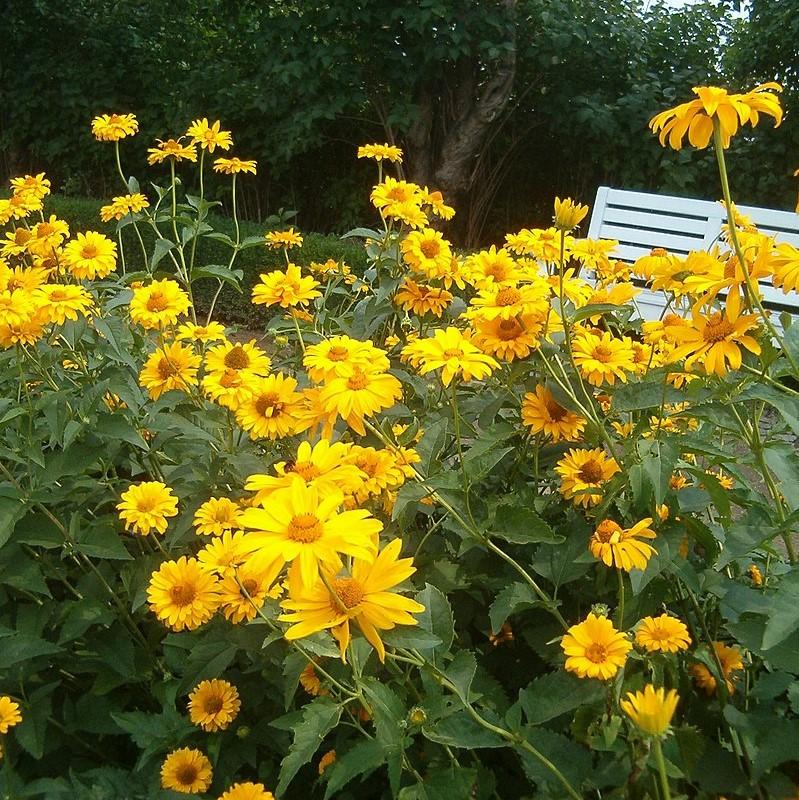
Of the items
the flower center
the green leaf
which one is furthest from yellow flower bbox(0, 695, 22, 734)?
the flower center

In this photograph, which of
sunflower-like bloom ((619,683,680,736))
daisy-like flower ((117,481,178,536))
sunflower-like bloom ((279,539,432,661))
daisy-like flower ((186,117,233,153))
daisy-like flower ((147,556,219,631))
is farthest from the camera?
daisy-like flower ((186,117,233,153))

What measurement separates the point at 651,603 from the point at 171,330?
113cm

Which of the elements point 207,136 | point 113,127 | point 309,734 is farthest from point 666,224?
point 309,734

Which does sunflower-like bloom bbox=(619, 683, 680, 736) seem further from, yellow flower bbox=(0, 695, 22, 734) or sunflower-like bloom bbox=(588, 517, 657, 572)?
yellow flower bbox=(0, 695, 22, 734)

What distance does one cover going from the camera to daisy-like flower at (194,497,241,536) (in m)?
1.32

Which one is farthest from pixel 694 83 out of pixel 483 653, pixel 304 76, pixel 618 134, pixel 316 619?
pixel 316 619

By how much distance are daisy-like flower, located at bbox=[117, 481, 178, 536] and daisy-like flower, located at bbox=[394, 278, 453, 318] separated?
598 mm

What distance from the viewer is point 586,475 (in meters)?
1.31

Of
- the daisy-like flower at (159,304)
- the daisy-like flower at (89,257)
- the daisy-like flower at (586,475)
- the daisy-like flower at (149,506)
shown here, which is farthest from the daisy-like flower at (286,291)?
the daisy-like flower at (586,475)

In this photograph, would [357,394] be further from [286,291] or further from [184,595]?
[286,291]

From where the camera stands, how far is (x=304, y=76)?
19.0 ft

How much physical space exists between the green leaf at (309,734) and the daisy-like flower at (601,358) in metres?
0.65

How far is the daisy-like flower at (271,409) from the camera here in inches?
52.6

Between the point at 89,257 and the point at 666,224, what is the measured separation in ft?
12.4
